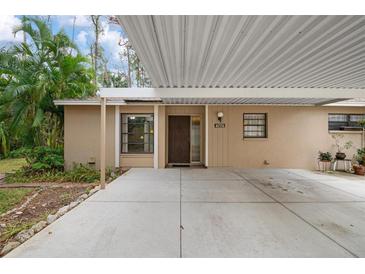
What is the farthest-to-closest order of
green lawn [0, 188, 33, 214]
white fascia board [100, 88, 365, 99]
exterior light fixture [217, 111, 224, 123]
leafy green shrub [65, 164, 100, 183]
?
1. exterior light fixture [217, 111, 224, 123]
2. leafy green shrub [65, 164, 100, 183]
3. white fascia board [100, 88, 365, 99]
4. green lawn [0, 188, 33, 214]

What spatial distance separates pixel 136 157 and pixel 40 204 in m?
4.34

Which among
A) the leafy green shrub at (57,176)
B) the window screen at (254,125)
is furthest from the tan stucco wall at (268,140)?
the leafy green shrub at (57,176)

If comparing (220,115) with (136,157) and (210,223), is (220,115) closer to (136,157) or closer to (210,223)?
(136,157)

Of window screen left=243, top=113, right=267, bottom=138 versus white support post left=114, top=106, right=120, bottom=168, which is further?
window screen left=243, top=113, right=267, bottom=138

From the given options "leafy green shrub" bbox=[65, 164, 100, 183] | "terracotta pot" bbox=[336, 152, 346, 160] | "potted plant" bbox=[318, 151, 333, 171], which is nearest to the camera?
"leafy green shrub" bbox=[65, 164, 100, 183]

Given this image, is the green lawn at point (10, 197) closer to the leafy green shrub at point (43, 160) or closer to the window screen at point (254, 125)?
the leafy green shrub at point (43, 160)

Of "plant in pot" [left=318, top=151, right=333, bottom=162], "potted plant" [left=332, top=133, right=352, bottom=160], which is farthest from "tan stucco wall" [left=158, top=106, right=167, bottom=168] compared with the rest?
"potted plant" [left=332, top=133, right=352, bottom=160]

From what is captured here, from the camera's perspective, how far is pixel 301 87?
6.41m

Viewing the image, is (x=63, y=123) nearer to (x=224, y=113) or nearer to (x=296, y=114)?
(x=224, y=113)

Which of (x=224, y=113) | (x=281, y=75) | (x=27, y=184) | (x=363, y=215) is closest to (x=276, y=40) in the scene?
(x=281, y=75)

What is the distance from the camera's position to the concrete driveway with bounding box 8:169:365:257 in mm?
2891

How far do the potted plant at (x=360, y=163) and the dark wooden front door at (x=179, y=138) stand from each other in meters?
6.39

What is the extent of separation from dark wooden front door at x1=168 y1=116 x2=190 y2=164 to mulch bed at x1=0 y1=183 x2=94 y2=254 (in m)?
4.17

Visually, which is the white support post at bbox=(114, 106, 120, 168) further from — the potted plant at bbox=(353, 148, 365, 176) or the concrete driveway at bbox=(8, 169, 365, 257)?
the potted plant at bbox=(353, 148, 365, 176)
